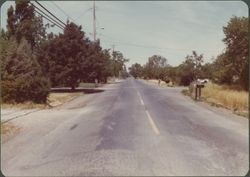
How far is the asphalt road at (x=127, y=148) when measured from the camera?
871 centimetres

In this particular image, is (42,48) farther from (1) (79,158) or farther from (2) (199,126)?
(1) (79,158)

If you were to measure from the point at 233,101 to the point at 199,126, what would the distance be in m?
7.25

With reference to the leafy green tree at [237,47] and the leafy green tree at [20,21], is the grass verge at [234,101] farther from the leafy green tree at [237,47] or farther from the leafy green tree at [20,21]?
the leafy green tree at [20,21]

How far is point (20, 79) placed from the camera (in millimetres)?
25484

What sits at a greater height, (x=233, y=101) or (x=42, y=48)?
(x=42, y=48)

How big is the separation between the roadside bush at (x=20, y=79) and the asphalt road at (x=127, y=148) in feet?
26.0

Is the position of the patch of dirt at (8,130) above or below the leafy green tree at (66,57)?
below

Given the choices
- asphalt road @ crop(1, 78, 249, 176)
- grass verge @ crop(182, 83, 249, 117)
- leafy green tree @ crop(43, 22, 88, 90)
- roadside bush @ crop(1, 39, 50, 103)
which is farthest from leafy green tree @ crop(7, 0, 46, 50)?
asphalt road @ crop(1, 78, 249, 176)

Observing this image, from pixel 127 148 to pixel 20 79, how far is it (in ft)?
52.7

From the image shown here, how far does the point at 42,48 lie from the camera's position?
43969 millimetres

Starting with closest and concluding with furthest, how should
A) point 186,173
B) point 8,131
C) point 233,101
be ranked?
point 186,173 < point 8,131 < point 233,101

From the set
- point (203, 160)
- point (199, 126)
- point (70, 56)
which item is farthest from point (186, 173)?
point (70, 56)

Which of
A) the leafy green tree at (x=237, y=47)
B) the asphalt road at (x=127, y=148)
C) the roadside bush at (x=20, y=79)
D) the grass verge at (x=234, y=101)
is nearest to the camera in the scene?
the asphalt road at (x=127, y=148)

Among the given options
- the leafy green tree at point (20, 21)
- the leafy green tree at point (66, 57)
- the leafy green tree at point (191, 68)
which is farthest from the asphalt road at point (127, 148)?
the leafy green tree at point (191, 68)
